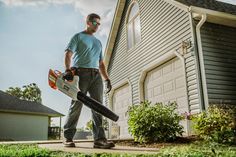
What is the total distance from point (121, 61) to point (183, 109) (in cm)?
482

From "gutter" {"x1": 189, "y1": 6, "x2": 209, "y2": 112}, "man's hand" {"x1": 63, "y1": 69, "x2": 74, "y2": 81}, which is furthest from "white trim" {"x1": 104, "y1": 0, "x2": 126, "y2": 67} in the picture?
"man's hand" {"x1": 63, "y1": 69, "x2": 74, "y2": 81}

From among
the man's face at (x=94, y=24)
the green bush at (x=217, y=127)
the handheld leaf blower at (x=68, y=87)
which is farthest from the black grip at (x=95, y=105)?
the green bush at (x=217, y=127)

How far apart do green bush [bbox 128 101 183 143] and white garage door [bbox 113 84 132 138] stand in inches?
Answer: 188

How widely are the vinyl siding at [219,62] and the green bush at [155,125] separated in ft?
4.86

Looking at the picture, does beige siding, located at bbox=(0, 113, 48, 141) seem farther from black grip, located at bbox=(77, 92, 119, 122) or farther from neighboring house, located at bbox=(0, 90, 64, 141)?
black grip, located at bbox=(77, 92, 119, 122)

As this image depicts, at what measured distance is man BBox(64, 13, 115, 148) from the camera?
13.2 feet

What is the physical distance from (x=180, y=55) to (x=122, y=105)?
4.62 meters

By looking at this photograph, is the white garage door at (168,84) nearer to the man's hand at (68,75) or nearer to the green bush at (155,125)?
the green bush at (155,125)

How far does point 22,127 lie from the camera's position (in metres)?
22.2

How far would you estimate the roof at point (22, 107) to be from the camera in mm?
21641

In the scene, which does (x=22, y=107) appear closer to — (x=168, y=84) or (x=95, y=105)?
(x=168, y=84)

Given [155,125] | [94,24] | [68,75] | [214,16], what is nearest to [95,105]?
[68,75]

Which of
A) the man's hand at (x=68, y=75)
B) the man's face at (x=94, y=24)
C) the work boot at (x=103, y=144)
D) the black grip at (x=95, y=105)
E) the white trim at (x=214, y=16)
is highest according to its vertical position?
the white trim at (x=214, y=16)

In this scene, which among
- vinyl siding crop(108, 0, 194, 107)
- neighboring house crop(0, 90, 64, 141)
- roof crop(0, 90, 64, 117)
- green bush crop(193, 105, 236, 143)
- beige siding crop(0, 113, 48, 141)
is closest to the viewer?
green bush crop(193, 105, 236, 143)
